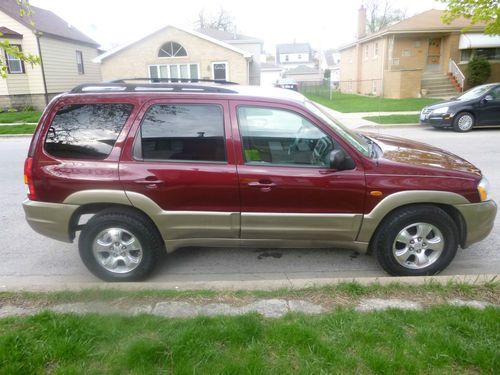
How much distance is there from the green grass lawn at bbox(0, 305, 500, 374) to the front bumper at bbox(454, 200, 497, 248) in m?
1.03

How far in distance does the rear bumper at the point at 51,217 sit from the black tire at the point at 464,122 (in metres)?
12.6

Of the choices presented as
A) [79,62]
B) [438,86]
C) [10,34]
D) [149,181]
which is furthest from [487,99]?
[79,62]

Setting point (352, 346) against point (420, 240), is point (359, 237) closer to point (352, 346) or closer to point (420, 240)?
point (420, 240)

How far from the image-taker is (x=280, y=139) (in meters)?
3.76

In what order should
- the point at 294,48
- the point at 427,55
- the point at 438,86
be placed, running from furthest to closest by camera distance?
the point at 294,48 → the point at 427,55 → the point at 438,86

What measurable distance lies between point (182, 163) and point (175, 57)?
23.5 metres

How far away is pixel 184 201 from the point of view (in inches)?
145

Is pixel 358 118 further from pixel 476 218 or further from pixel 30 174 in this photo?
pixel 30 174

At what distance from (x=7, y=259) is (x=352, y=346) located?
3.85 meters

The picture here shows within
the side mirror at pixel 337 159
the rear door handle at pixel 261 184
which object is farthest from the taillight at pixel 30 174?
the side mirror at pixel 337 159

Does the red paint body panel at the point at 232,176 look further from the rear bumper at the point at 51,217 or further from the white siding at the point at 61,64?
the white siding at the point at 61,64

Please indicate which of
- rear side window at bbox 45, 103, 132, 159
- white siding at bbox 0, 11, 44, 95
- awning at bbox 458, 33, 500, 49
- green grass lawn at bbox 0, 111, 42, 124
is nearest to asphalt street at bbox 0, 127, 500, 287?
rear side window at bbox 45, 103, 132, 159

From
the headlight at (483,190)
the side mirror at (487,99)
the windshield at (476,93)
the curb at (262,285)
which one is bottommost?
the curb at (262,285)

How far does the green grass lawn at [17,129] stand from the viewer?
1525 cm
